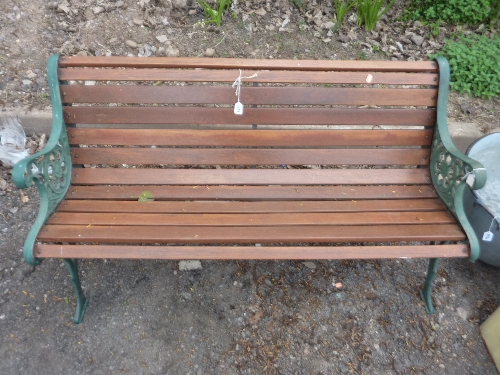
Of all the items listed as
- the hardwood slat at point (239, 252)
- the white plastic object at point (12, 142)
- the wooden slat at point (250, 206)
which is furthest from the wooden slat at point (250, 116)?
the white plastic object at point (12, 142)

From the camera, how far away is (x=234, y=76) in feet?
7.59

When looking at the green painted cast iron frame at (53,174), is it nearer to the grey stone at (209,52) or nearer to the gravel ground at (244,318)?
the gravel ground at (244,318)

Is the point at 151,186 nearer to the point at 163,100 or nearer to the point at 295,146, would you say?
the point at 163,100

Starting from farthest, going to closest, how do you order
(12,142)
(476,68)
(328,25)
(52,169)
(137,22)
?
(328,25), (137,22), (476,68), (12,142), (52,169)

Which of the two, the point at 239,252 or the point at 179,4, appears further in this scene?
the point at 179,4

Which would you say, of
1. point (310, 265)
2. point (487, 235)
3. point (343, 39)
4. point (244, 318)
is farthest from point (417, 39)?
point (244, 318)

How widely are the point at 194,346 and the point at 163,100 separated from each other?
134 centimetres

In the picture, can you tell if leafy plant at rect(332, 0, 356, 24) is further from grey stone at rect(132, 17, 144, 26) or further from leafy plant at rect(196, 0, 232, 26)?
grey stone at rect(132, 17, 144, 26)

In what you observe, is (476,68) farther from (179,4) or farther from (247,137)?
(179,4)

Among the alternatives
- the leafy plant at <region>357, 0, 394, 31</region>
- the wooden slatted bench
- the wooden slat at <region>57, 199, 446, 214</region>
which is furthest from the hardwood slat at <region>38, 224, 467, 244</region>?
the leafy plant at <region>357, 0, 394, 31</region>

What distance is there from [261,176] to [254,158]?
4.3 inches

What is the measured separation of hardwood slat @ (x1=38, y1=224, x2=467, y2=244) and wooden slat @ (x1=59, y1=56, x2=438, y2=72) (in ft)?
2.82

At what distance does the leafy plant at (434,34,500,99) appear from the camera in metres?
3.51

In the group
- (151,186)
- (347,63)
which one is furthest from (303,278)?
(347,63)
